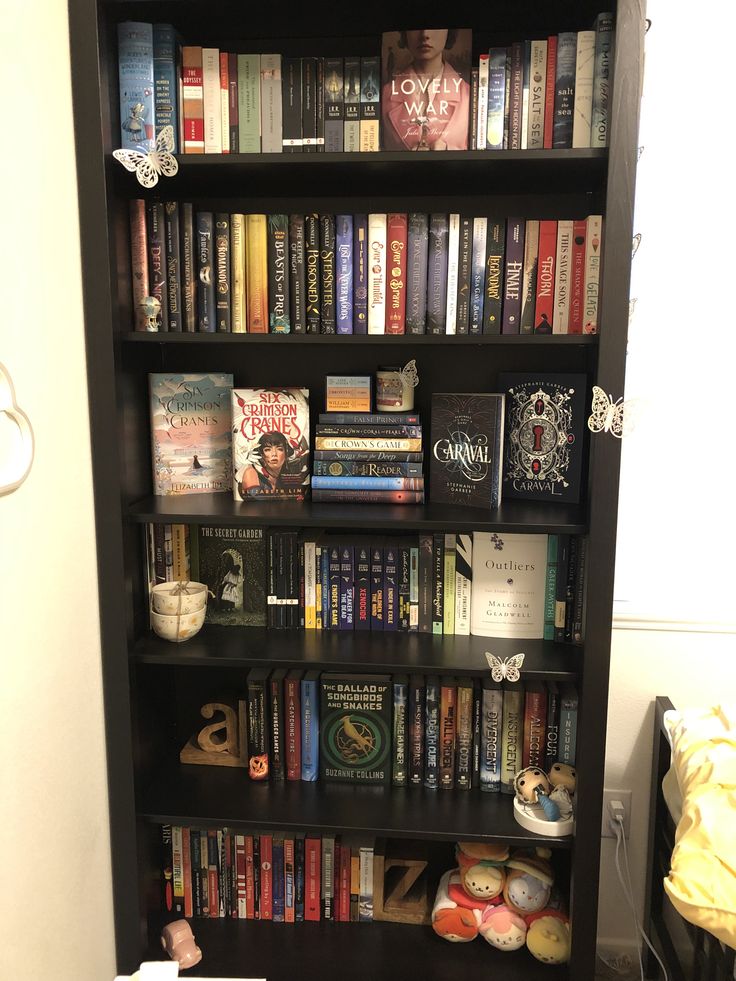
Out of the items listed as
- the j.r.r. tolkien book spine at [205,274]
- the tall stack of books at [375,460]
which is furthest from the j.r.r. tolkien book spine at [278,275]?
the tall stack of books at [375,460]

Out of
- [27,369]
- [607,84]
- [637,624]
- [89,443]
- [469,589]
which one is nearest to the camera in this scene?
[27,369]

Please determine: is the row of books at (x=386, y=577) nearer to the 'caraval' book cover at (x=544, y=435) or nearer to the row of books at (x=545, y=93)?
the 'caraval' book cover at (x=544, y=435)

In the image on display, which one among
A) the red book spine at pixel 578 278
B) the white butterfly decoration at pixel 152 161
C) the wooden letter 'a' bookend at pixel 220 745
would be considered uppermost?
the white butterfly decoration at pixel 152 161

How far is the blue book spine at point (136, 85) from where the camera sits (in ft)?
4.63

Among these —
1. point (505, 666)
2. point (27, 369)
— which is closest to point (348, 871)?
point (505, 666)

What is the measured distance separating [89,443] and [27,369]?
28 cm

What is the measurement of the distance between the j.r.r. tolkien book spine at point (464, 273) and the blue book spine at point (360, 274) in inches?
6.8

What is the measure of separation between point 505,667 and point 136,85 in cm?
123

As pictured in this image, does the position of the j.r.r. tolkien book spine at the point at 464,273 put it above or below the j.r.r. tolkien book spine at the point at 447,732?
above

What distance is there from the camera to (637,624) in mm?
1758

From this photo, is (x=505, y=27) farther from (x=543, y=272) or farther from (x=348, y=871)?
(x=348, y=871)

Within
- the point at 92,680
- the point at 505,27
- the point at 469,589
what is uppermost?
the point at 505,27

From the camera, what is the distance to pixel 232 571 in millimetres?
1698

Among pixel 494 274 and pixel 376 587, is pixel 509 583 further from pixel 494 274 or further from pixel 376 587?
pixel 494 274
